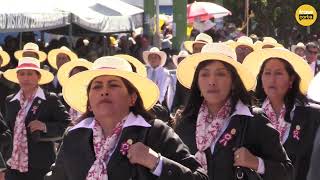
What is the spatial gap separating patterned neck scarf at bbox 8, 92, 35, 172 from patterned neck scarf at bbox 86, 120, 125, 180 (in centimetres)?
396

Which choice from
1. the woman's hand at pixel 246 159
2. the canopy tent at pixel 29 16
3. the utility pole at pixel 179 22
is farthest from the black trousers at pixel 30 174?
the utility pole at pixel 179 22

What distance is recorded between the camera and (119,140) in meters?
4.29

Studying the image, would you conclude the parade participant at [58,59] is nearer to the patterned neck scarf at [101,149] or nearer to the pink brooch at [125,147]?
the patterned neck scarf at [101,149]

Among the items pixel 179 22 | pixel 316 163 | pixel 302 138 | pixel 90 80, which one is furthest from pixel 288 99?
pixel 179 22

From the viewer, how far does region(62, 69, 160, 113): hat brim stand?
4.50m

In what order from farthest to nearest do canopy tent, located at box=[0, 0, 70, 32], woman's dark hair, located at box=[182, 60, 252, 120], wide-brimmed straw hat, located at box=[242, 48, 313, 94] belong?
canopy tent, located at box=[0, 0, 70, 32] < wide-brimmed straw hat, located at box=[242, 48, 313, 94] < woman's dark hair, located at box=[182, 60, 252, 120]

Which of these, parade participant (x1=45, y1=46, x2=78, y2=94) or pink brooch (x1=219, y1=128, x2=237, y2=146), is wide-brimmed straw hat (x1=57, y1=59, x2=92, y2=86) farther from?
A: pink brooch (x1=219, y1=128, x2=237, y2=146)

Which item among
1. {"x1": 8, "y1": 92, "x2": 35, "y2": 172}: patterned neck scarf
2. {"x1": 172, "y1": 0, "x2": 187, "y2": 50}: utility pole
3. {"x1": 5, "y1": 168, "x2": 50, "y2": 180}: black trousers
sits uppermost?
{"x1": 172, "y1": 0, "x2": 187, "y2": 50}: utility pole

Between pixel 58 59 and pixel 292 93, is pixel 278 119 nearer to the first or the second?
pixel 292 93

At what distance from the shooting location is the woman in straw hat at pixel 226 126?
16.0 feet

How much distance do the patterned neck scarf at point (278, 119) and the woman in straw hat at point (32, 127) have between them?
2.58 meters

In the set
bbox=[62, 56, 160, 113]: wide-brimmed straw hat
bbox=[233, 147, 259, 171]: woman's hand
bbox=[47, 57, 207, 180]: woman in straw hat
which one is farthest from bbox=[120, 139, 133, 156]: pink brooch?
bbox=[233, 147, 259, 171]: woman's hand

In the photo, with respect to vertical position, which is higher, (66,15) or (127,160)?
(66,15)

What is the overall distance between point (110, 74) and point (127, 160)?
538mm
